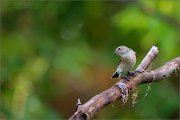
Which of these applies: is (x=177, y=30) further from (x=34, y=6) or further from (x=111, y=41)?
(x=34, y=6)

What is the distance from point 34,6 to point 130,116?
1.13 meters

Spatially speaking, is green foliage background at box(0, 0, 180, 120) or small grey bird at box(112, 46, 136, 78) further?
green foliage background at box(0, 0, 180, 120)

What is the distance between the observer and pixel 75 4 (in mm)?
4918

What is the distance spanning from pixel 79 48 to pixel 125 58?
296 cm

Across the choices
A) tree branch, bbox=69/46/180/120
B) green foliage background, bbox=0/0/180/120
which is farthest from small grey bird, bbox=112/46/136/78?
green foliage background, bbox=0/0/180/120

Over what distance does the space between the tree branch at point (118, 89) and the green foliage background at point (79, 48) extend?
2300mm

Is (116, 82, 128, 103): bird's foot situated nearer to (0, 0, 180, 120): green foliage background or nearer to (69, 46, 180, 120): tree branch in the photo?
(69, 46, 180, 120): tree branch

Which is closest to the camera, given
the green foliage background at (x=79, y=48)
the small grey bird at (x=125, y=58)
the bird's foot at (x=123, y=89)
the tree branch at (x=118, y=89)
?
the tree branch at (x=118, y=89)

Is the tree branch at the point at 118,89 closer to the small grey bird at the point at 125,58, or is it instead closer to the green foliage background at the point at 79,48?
the small grey bird at the point at 125,58

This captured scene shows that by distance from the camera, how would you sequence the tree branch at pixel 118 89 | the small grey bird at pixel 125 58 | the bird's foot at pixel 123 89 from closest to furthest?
the tree branch at pixel 118 89, the bird's foot at pixel 123 89, the small grey bird at pixel 125 58

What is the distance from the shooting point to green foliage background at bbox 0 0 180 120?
4484 millimetres

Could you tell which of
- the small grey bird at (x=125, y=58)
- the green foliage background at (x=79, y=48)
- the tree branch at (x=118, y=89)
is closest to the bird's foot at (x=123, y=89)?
the tree branch at (x=118, y=89)

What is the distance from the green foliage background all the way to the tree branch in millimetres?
2300

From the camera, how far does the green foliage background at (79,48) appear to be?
4.48 meters
